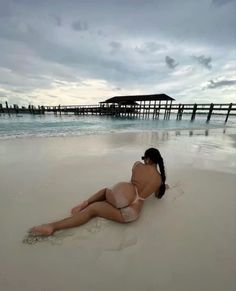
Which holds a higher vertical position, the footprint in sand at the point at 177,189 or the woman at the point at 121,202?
the woman at the point at 121,202

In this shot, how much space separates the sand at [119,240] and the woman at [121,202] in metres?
0.10

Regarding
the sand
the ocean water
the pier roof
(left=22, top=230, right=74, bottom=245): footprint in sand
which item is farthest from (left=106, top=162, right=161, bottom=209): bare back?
the pier roof

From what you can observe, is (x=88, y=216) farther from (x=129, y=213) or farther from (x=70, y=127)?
(x=70, y=127)

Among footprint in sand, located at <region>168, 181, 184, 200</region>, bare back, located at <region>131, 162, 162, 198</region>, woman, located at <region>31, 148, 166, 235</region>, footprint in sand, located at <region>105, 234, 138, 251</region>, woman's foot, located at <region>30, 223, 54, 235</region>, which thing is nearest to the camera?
footprint in sand, located at <region>105, 234, 138, 251</region>

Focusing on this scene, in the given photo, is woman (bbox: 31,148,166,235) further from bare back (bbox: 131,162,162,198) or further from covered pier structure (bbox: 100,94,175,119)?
covered pier structure (bbox: 100,94,175,119)

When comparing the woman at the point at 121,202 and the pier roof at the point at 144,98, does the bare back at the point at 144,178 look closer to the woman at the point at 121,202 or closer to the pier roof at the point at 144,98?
the woman at the point at 121,202

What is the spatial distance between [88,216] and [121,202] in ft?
1.52

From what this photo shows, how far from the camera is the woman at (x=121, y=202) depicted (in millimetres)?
2453

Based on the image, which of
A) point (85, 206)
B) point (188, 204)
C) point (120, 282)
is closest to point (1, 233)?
point (85, 206)

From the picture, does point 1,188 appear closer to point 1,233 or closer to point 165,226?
point 1,233

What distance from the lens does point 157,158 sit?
9.27ft

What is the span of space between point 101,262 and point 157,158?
58.3 inches

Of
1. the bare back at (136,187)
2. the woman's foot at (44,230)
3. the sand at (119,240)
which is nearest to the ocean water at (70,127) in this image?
the sand at (119,240)

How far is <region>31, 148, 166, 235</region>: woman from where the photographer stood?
2.45m
